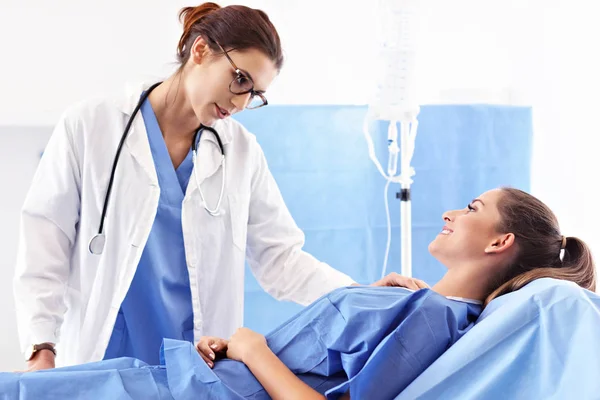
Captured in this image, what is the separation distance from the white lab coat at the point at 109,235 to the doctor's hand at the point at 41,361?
31 millimetres

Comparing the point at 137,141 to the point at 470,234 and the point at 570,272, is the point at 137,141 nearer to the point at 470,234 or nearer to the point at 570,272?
the point at 470,234

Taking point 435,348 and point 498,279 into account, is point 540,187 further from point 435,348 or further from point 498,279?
point 435,348

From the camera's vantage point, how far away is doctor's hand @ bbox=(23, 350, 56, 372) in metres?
1.39

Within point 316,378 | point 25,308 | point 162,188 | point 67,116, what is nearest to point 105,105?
point 67,116

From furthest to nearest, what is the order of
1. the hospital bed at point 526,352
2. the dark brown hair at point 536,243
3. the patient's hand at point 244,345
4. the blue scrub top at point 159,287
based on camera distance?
the blue scrub top at point 159,287 < the dark brown hair at point 536,243 < the patient's hand at point 244,345 < the hospital bed at point 526,352

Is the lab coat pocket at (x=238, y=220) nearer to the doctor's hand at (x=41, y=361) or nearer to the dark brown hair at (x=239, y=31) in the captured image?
the dark brown hair at (x=239, y=31)

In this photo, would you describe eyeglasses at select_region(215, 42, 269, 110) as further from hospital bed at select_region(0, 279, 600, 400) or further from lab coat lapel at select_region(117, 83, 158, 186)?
hospital bed at select_region(0, 279, 600, 400)

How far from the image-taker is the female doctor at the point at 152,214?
151 centimetres

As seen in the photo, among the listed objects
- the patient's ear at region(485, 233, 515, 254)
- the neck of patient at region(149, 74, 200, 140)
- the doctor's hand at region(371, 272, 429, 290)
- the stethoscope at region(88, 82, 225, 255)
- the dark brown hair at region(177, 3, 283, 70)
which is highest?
the dark brown hair at region(177, 3, 283, 70)

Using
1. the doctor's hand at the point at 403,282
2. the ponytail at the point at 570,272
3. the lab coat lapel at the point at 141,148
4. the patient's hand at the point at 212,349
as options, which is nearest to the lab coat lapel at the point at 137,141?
the lab coat lapel at the point at 141,148

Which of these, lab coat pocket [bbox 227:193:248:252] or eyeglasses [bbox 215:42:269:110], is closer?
eyeglasses [bbox 215:42:269:110]

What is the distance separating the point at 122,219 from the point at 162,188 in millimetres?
122

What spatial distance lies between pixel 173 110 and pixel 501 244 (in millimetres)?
812

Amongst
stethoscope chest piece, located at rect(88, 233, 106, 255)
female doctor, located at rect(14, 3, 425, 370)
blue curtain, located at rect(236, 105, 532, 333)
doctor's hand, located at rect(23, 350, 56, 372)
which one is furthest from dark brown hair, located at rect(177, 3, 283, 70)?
blue curtain, located at rect(236, 105, 532, 333)
